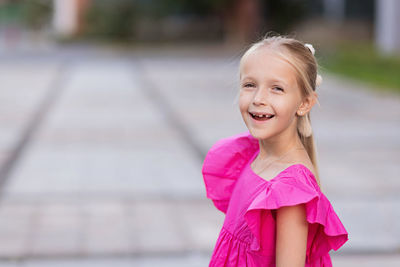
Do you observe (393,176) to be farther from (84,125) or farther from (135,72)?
(135,72)

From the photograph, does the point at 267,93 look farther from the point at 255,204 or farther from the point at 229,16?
the point at 229,16

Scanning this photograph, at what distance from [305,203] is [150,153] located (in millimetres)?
6033

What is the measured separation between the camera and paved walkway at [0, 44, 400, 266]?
4430 millimetres

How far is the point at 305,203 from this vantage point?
1.78 metres

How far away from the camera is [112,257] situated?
421cm

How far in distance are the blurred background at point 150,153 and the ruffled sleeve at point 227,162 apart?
19 centimetres

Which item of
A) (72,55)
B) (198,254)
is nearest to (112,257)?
(198,254)

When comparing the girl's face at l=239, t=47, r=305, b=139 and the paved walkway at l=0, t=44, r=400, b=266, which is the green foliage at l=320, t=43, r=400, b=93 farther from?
the girl's face at l=239, t=47, r=305, b=139

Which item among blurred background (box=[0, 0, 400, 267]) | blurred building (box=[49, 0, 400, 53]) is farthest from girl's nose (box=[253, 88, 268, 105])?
blurred building (box=[49, 0, 400, 53])

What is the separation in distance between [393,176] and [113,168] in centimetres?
263

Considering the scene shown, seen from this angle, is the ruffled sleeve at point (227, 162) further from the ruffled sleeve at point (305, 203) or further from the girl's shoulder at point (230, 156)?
the ruffled sleeve at point (305, 203)

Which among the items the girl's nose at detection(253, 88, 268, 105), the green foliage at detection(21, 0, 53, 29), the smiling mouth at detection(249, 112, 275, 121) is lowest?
the green foliage at detection(21, 0, 53, 29)

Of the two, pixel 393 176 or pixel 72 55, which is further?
pixel 72 55

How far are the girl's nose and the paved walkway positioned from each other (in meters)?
0.57
